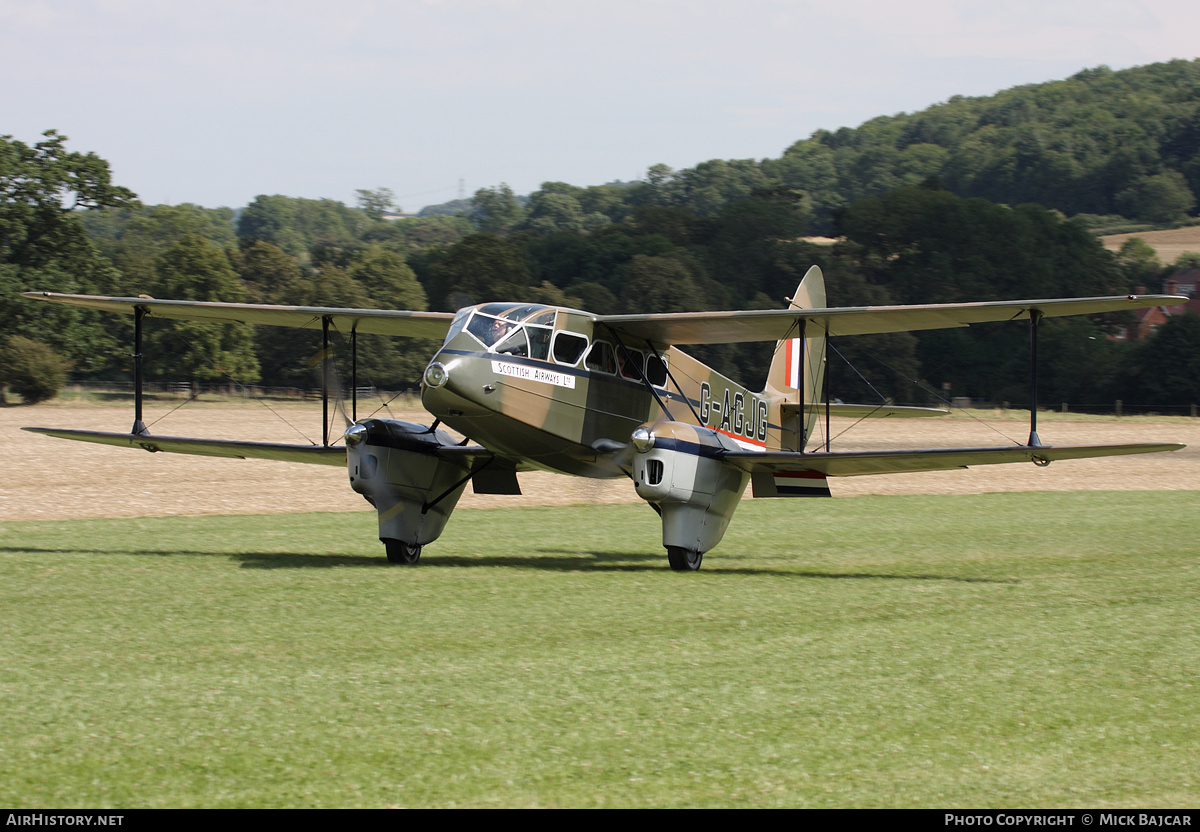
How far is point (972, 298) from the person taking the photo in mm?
110500

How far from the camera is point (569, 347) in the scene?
55.0 feet

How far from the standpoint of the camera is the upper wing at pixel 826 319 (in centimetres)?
1554

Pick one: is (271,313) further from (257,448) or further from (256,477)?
(256,477)

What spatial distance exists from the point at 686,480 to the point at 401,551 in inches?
180

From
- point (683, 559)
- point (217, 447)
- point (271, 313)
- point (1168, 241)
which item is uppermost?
point (1168, 241)

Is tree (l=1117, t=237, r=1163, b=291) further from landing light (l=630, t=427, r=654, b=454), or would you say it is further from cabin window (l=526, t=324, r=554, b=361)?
cabin window (l=526, t=324, r=554, b=361)

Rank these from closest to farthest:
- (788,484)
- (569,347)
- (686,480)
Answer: (686,480) < (569,347) < (788,484)

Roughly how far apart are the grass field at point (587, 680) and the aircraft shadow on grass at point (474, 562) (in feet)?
0.41

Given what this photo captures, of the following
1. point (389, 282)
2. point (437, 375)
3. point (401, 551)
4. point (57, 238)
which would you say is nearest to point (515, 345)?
point (437, 375)

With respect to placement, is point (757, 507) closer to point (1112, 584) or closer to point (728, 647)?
point (1112, 584)

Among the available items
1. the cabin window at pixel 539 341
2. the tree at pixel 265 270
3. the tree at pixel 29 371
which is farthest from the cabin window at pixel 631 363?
the tree at pixel 265 270

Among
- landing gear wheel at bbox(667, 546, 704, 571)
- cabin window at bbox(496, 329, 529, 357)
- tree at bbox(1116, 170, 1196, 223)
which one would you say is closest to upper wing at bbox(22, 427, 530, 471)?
cabin window at bbox(496, 329, 529, 357)

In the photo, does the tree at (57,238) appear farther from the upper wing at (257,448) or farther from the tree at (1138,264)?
the tree at (1138,264)
